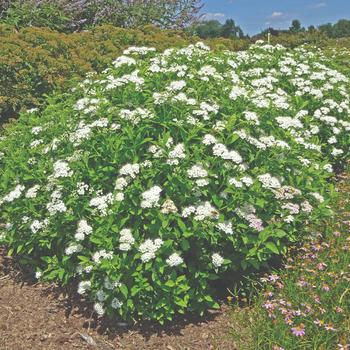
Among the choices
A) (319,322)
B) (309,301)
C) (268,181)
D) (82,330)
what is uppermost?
(268,181)

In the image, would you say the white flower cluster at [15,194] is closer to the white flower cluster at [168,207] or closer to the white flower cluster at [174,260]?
the white flower cluster at [168,207]

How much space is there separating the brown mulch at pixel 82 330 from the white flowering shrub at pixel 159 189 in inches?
5.6

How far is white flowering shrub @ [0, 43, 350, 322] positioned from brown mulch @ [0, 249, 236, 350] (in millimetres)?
142

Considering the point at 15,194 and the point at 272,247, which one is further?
the point at 15,194

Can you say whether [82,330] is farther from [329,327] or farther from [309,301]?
[329,327]

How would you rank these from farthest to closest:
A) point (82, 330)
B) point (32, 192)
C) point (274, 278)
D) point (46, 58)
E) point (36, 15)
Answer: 1. point (36, 15)
2. point (46, 58)
3. point (32, 192)
4. point (82, 330)
5. point (274, 278)

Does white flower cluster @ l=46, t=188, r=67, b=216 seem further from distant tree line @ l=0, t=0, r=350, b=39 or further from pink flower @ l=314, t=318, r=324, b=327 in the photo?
distant tree line @ l=0, t=0, r=350, b=39

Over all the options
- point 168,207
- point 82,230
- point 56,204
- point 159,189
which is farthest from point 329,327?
point 56,204

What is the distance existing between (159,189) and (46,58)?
381 cm

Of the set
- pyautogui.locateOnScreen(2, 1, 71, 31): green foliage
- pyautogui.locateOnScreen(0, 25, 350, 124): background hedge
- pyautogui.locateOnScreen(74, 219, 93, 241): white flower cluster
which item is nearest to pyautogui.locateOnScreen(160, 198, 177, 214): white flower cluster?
pyautogui.locateOnScreen(74, 219, 93, 241): white flower cluster

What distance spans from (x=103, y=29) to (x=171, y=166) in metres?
5.88

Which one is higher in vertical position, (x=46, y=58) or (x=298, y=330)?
(x=46, y=58)

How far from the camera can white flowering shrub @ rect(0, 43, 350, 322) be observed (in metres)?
3.73

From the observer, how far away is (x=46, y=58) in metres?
6.79
